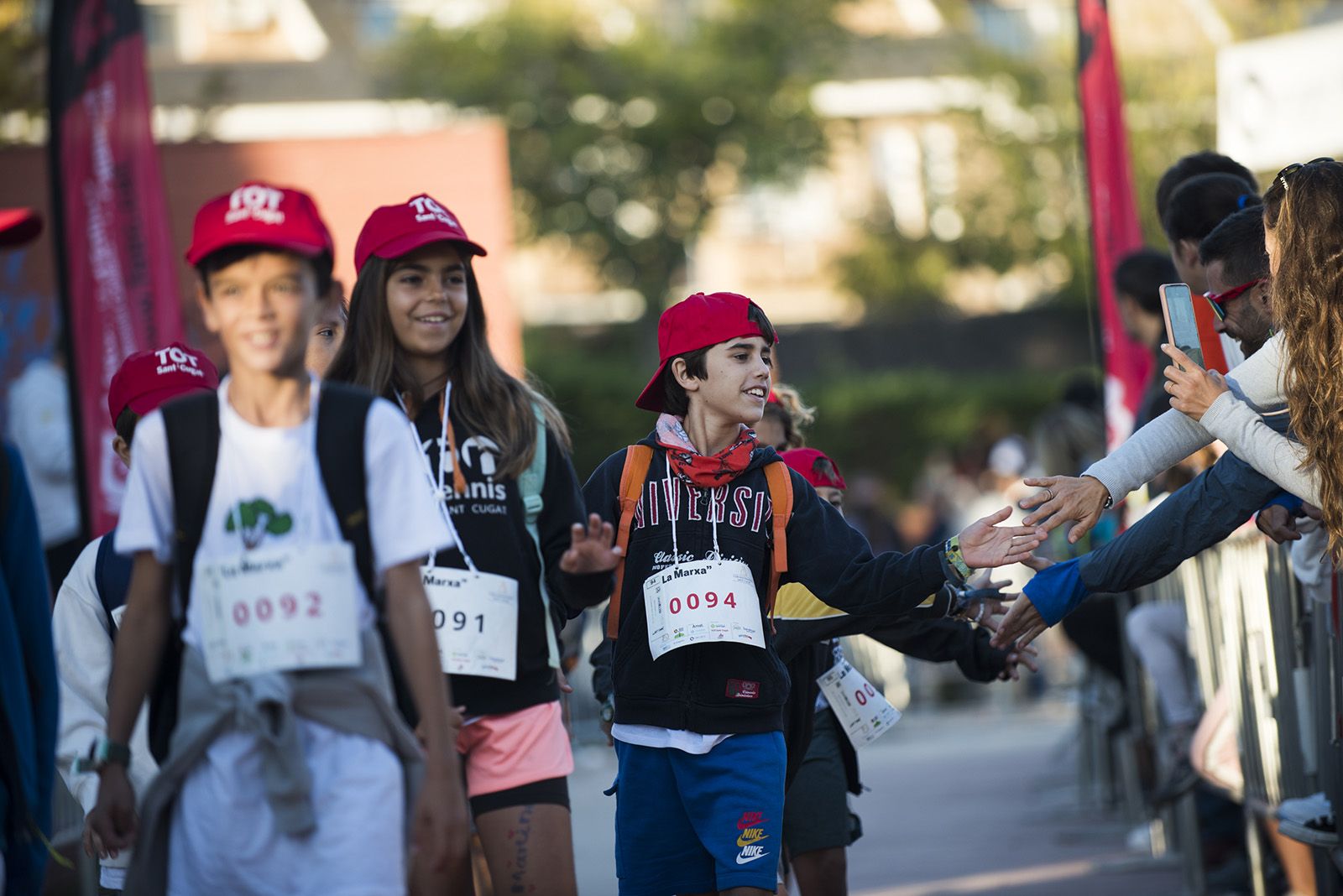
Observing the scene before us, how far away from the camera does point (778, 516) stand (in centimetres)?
538

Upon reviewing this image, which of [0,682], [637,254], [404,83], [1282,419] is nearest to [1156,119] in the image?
[637,254]

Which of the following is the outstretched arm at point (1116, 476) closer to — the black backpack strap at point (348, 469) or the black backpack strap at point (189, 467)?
the black backpack strap at point (348, 469)

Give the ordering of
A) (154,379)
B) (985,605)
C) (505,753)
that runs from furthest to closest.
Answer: (985,605)
(154,379)
(505,753)

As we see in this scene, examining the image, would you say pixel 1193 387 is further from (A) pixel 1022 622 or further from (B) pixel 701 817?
(B) pixel 701 817

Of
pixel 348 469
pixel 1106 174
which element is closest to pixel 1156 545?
pixel 348 469

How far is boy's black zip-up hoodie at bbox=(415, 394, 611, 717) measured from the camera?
4777mm

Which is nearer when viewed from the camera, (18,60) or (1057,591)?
(1057,591)

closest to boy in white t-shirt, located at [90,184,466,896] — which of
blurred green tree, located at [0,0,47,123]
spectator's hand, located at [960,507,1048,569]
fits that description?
spectator's hand, located at [960,507,1048,569]

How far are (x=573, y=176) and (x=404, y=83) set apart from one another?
3503 millimetres

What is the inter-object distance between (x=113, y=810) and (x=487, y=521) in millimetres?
1251

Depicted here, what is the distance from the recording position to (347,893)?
3707 mm

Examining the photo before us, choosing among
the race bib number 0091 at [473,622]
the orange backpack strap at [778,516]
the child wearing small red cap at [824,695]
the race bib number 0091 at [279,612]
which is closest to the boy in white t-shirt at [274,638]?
the race bib number 0091 at [279,612]

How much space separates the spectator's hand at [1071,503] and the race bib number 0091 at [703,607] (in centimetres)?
97

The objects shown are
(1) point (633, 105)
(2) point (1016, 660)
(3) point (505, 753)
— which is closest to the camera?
(3) point (505, 753)
